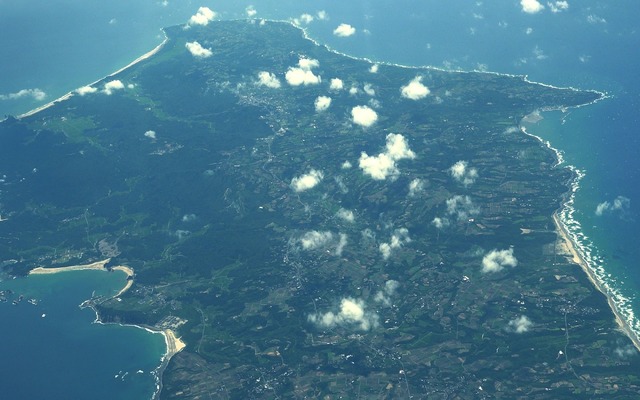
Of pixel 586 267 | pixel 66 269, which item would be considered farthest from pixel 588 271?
pixel 66 269

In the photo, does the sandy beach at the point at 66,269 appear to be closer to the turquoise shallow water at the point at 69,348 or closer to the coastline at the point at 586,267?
the turquoise shallow water at the point at 69,348

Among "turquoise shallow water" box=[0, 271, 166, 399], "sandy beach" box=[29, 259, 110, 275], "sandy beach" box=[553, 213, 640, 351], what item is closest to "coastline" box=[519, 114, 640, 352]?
"sandy beach" box=[553, 213, 640, 351]

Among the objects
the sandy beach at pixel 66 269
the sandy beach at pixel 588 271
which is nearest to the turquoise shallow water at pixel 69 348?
the sandy beach at pixel 66 269

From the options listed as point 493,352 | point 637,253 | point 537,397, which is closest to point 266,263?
point 493,352

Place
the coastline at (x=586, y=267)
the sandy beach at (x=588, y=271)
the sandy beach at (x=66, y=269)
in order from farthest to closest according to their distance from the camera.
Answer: the sandy beach at (x=66, y=269) < the coastline at (x=586, y=267) < the sandy beach at (x=588, y=271)

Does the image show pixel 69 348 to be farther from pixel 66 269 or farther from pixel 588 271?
pixel 588 271
